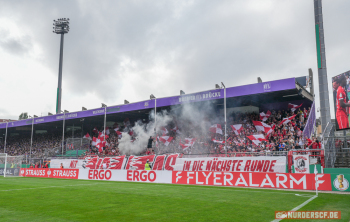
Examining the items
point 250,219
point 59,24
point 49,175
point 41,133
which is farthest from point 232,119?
point 59,24

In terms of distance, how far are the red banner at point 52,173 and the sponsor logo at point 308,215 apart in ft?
71.6

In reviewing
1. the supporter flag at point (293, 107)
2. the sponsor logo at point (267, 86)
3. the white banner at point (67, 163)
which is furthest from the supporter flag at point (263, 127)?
the white banner at point (67, 163)

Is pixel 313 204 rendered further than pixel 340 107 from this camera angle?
No

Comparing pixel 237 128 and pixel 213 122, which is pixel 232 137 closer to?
pixel 237 128

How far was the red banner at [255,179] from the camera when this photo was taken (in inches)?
570

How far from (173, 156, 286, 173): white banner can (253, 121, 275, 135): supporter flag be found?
7.32 m

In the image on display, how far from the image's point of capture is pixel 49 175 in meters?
28.4

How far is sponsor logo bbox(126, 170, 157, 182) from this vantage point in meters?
21.0

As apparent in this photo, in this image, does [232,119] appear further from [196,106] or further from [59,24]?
[59,24]

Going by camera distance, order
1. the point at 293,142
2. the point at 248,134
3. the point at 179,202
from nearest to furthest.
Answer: the point at 179,202 → the point at 293,142 → the point at 248,134

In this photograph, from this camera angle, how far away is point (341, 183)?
13656mm

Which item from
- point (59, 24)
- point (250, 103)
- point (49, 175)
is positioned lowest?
point (49, 175)

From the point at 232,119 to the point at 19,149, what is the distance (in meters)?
41.3

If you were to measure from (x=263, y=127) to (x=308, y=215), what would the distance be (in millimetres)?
20163
